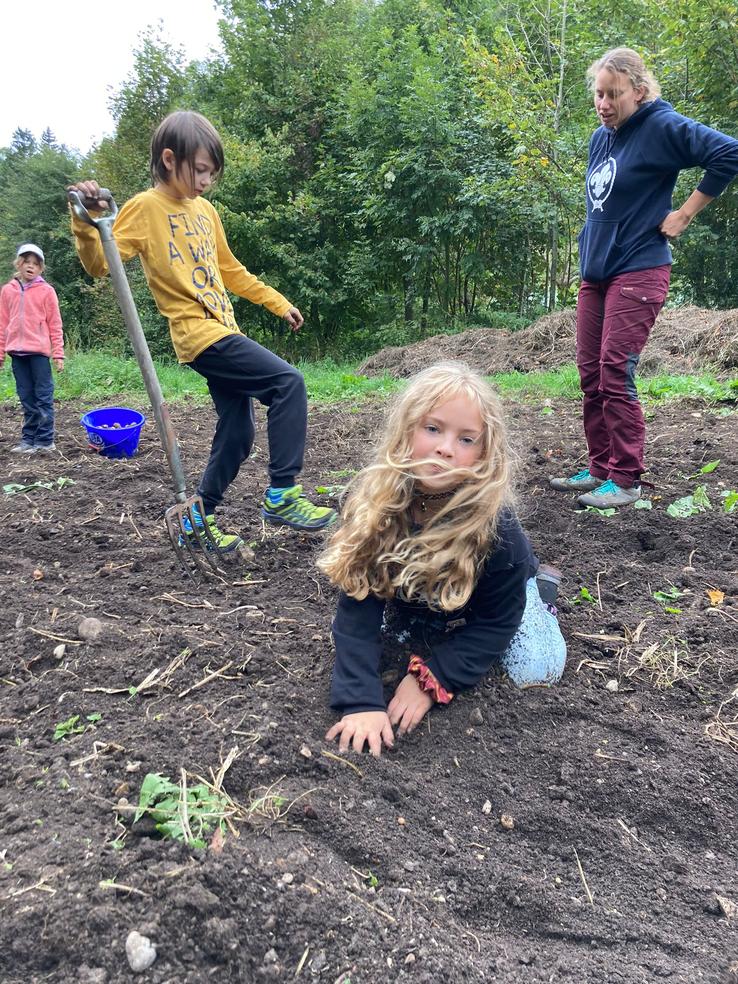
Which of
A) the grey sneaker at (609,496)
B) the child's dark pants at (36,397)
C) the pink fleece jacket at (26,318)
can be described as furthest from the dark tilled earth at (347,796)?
the pink fleece jacket at (26,318)

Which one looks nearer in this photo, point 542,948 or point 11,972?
point 11,972

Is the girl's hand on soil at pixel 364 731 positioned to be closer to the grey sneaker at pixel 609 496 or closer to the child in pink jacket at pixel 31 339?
the grey sneaker at pixel 609 496

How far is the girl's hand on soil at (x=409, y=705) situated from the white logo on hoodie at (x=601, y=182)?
9.52 ft

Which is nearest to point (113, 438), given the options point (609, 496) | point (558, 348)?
point (609, 496)

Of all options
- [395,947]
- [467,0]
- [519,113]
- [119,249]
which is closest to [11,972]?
[395,947]

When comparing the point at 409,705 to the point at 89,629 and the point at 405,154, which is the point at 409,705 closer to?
the point at 89,629

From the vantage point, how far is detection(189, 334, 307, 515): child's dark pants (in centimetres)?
318

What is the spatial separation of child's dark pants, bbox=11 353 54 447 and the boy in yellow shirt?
3.26 meters

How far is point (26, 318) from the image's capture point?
6125 mm

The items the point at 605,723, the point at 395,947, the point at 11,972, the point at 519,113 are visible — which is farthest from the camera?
the point at 519,113

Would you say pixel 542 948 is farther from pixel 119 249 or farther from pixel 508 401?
pixel 508 401

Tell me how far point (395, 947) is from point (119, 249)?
9.02 ft

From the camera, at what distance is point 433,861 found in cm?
172

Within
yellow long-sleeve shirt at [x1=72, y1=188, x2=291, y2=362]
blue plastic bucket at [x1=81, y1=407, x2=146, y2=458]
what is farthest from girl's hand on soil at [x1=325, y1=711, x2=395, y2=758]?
blue plastic bucket at [x1=81, y1=407, x2=146, y2=458]
